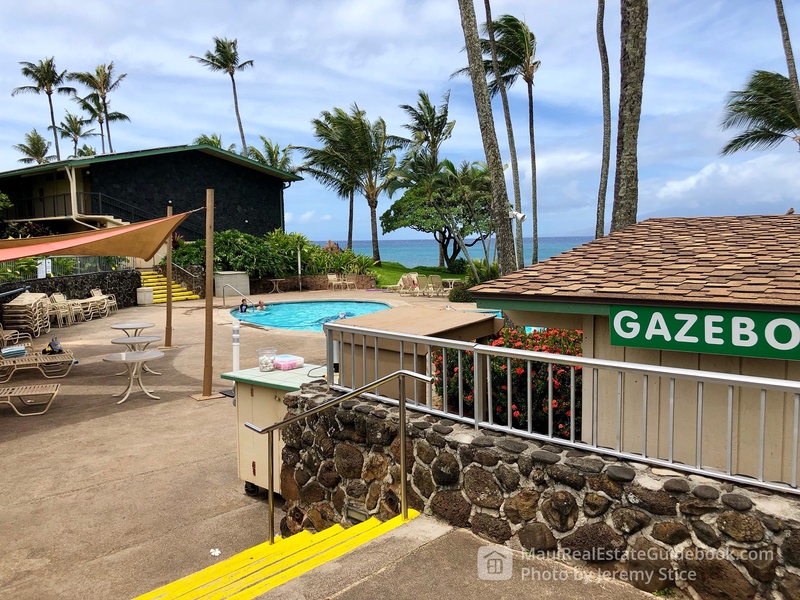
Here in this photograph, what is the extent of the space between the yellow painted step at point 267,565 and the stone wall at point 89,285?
44.8 feet

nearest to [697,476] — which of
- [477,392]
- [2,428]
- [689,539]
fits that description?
[689,539]

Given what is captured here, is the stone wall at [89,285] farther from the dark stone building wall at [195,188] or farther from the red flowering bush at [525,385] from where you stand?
the red flowering bush at [525,385]

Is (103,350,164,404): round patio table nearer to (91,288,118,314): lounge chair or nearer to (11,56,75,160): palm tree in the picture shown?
(91,288,118,314): lounge chair

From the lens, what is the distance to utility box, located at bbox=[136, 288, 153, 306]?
2378cm

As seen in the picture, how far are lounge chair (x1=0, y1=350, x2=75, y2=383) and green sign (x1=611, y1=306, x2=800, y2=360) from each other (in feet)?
32.7

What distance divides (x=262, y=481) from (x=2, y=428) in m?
4.50

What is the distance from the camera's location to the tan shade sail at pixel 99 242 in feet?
32.9

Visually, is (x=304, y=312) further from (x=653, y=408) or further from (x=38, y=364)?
(x=653, y=408)

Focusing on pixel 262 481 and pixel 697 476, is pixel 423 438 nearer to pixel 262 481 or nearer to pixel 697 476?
pixel 697 476

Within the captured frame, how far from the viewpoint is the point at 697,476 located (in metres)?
3.30

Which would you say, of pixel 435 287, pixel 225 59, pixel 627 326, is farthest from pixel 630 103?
pixel 225 59

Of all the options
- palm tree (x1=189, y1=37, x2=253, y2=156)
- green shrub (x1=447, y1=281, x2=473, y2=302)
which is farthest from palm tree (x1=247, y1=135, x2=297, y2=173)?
green shrub (x1=447, y1=281, x2=473, y2=302)

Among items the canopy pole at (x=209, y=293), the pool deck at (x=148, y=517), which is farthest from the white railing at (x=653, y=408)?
the canopy pole at (x=209, y=293)

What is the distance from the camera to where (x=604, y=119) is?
19.8m
